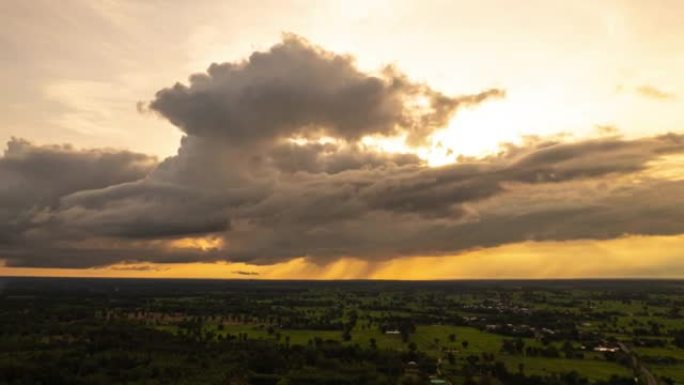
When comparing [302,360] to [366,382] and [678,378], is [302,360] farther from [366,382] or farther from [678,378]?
[678,378]

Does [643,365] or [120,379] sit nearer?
[120,379]

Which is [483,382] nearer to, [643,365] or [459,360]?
[459,360]

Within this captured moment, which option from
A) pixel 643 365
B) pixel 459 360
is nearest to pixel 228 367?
pixel 459 360

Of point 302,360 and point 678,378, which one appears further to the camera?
point 302,360

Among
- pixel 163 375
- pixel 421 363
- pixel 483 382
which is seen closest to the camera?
pixel 483 382

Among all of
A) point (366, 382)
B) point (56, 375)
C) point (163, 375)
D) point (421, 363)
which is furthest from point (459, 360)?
point (56, 375)

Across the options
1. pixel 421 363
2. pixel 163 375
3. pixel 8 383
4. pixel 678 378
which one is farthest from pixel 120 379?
pixel 678 378

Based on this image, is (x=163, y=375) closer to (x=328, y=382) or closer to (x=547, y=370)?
(x=328, y=382)

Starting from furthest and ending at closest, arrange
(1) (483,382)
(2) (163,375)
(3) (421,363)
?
(3) (421,363)
(2) (163,375)
(1) (483,382)
